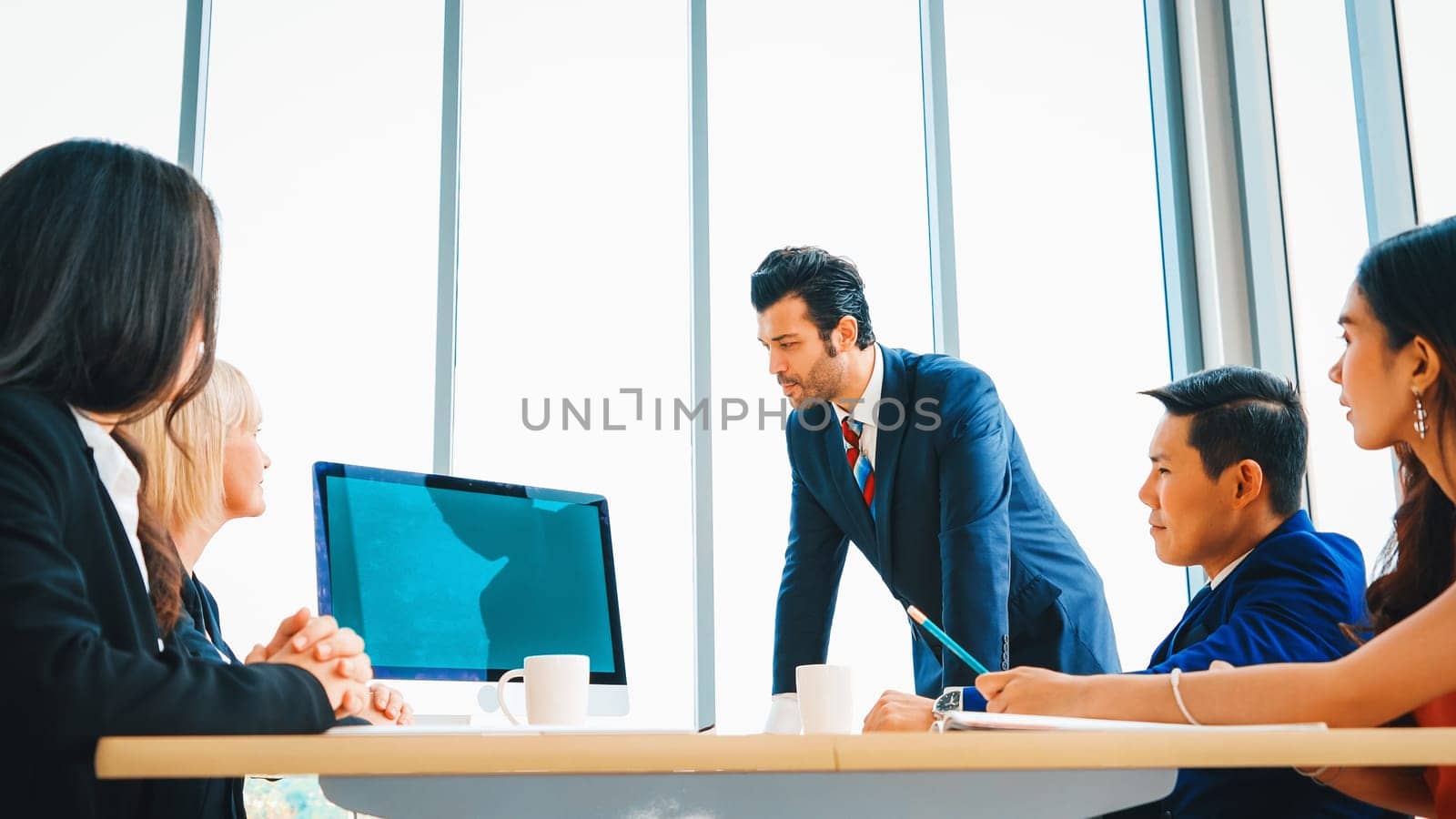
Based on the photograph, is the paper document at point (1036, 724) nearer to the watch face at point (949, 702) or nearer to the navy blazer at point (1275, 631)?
the watch face at point (949, 702)

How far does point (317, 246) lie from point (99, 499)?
111 inches

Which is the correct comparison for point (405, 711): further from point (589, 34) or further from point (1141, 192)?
point (1141, 192)

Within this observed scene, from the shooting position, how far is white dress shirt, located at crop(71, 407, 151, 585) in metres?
1.03

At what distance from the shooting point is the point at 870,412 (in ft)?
8.35

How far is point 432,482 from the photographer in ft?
5.67

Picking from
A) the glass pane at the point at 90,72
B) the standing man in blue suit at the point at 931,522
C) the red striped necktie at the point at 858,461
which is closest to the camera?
the standing man in blue suit at the point at 931,522

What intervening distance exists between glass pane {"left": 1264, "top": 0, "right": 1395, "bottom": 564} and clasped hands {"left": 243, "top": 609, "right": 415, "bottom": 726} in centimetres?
274

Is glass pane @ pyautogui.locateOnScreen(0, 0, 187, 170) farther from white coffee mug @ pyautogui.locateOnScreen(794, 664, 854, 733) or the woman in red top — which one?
the woman in red top

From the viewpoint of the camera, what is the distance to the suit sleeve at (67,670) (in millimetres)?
831

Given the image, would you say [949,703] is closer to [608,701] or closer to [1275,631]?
[1275,631]

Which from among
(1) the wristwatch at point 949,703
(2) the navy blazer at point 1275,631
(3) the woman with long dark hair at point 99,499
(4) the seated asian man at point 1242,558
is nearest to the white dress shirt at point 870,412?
(4) the seated asian man at point 1242,558

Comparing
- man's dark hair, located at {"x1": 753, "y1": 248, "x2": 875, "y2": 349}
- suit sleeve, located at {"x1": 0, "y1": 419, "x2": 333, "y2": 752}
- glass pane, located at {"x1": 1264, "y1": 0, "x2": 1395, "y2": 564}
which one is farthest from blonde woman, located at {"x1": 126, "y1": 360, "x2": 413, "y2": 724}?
glass pane, located at {"x1": 1264, "y1": 0, "x2": 1395, "y2": 564}

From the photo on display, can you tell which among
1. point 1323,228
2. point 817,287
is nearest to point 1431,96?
point 1323,228

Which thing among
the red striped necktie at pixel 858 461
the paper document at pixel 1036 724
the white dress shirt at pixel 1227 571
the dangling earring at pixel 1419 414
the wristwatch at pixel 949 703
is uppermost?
the red striped necktie at pixel 858 461
